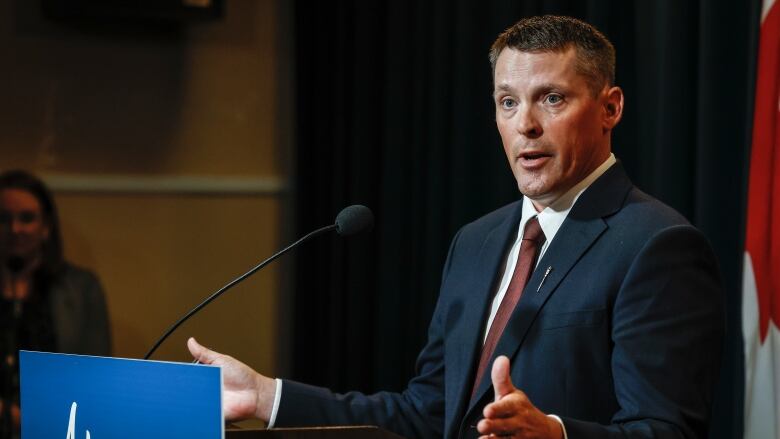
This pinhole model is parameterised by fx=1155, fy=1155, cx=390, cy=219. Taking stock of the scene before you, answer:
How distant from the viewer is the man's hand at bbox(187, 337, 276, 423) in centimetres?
220

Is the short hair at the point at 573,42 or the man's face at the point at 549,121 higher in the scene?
the short hair at the point at 573,42

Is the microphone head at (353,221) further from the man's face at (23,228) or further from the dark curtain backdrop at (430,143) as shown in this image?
the man's face at (23,228)

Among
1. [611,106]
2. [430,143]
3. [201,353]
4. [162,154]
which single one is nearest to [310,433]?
[201,353]

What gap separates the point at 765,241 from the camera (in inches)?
106

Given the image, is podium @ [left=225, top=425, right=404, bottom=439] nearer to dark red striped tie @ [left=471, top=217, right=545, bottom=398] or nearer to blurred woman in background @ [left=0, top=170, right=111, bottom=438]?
dark red striped tie @ [left=471, top=217, right=545, bottom=398]

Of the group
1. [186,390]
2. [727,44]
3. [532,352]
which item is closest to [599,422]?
[532,352]

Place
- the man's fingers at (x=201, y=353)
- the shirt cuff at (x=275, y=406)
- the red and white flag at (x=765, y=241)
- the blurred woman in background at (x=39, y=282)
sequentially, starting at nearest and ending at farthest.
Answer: the man's fingers at (x=201, y=353)
the shirt cuff at (x=275, y=406)
the red and white flag at (x=765, y=241)
the blurred woman in background at (x=39, y=282)

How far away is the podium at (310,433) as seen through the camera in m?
1.90

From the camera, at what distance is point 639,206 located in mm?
2123

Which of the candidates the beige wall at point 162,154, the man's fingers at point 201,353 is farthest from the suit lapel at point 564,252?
the beige wall at point 162,154

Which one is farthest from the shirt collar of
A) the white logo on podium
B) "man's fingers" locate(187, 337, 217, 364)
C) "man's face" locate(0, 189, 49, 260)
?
"man's face" locate(0, 189, 49, 260)

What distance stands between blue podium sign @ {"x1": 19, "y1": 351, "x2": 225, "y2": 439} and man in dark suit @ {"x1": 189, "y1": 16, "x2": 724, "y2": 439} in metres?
0.35

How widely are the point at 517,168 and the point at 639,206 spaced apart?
0.79 feet

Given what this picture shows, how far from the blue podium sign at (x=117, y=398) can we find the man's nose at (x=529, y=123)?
2.90 feet
